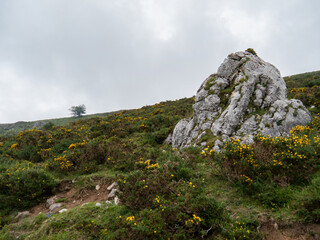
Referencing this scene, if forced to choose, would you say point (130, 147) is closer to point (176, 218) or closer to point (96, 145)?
point (96, 145)

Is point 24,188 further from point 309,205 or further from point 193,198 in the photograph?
point 309,205

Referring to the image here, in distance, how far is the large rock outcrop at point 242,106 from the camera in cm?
895

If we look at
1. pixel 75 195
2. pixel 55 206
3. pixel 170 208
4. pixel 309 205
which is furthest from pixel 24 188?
pixel 309 205

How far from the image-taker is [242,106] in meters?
9.85

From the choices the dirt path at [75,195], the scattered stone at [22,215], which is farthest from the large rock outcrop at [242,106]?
the scattered stone at [22,215]

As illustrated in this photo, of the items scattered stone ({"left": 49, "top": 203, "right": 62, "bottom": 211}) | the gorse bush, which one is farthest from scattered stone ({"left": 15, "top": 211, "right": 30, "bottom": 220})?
the gorse bush

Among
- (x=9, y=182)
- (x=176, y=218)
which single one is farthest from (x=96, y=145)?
(x=176, y=218)

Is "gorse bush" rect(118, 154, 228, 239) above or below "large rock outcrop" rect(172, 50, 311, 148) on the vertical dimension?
below

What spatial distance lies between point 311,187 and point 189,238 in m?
3.49

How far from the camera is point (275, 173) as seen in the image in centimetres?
505

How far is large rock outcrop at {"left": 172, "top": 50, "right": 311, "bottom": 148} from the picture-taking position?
895cm

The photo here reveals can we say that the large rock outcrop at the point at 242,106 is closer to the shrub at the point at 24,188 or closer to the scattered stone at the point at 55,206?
the scattered stone at the point at 55,206

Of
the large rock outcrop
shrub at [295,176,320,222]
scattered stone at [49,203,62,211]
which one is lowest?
scattered stone at [49,203,62,211]

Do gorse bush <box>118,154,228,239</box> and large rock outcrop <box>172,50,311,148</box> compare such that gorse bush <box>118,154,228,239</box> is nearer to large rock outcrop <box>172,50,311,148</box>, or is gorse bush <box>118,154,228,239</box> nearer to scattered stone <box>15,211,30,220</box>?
scattered stone <box>15,211,30,220</box>
